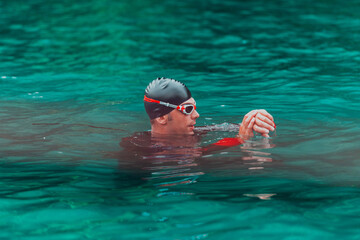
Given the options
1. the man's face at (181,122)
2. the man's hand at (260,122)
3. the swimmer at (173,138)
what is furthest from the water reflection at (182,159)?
the man's hand at (260,122)

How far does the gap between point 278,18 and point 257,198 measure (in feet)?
50.1

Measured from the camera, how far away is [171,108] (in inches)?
261

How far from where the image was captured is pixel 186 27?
17953mm

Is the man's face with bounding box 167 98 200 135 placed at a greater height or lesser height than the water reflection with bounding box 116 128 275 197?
greater

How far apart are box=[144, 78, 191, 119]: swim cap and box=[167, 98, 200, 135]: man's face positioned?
8 cm

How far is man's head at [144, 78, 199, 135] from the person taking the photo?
663 cm

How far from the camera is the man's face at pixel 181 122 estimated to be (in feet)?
21.8

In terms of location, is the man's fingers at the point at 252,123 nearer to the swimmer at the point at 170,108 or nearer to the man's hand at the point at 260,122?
the man's hand at the point at 260,122

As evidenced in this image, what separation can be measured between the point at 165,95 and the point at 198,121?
1.90 meters

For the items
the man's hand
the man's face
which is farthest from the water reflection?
the man's hand

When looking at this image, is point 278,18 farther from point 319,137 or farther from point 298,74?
point 319,137

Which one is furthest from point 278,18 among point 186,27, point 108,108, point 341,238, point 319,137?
point 341,238

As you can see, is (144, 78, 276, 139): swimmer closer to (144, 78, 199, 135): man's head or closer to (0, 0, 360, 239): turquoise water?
(144, 78, 199, 135): man's head

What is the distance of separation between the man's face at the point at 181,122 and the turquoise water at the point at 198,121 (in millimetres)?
436
